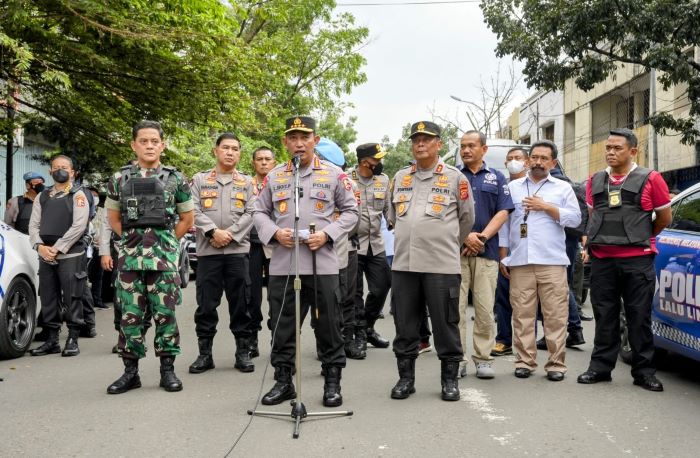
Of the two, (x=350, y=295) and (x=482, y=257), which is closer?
(x=482, y=257)

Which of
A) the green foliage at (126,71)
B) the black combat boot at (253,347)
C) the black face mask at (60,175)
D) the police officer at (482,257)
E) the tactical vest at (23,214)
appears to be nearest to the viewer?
the police officer at (482,257)

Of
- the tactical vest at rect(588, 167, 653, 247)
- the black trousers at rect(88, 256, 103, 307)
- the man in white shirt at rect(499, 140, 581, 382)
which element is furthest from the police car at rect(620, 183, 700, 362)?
the black trousers at rect(88, 256, 103, 307)

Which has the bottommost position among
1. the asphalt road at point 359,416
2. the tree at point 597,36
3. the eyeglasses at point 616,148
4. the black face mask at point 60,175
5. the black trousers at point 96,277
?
the asphalt road at point 359,416

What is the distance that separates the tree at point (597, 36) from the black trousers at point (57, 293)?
11.6 m

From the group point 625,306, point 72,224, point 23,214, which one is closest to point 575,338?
point 625,306

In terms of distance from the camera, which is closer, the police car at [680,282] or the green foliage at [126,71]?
the police car at [680,282]

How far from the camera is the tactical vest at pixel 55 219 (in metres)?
7.76

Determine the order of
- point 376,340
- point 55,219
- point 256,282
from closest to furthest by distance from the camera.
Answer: point 256,282 → point 55,219 → point 376,340

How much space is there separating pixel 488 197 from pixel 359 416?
2.28m

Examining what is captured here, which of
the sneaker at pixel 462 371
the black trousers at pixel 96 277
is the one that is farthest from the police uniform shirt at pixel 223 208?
the black trousers at pixel 96 277

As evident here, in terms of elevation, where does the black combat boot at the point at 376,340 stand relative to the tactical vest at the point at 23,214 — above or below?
below

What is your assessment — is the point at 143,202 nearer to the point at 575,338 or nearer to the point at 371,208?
the point at 371,208

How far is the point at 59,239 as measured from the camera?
7680 mm

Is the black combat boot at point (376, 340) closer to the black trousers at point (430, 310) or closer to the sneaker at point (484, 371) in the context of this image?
the sneaker at point (484, 371)
